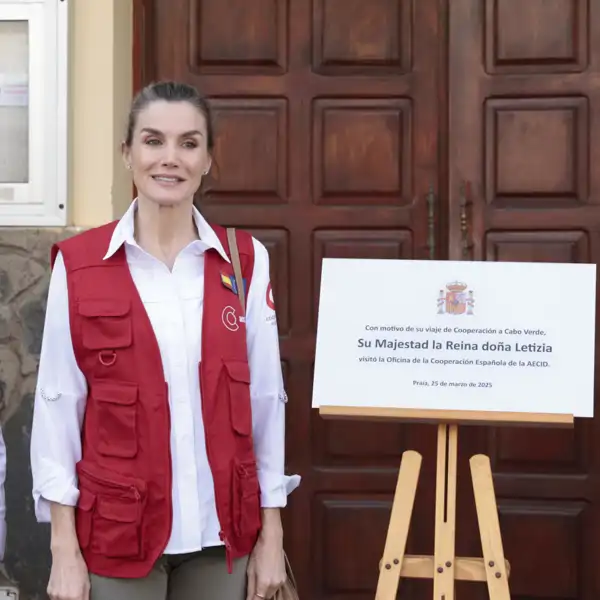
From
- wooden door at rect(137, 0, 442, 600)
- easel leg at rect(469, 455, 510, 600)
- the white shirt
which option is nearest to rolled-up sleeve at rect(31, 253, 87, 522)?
the white shirt

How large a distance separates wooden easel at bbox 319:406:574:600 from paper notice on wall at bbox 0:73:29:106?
1.72m

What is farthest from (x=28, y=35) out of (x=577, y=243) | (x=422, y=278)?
(x=577, y=243)

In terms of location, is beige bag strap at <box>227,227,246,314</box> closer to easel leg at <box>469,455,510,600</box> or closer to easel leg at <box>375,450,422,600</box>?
easel leg at <box>375,450,422,600</box>

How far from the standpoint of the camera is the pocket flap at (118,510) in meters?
2.31

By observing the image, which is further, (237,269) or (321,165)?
(321,165)

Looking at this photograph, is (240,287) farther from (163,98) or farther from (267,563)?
(267,563)

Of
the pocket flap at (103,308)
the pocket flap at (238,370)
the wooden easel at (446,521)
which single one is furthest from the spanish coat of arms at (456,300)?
the pocket flap at (103,308)

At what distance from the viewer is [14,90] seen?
379 centimetres

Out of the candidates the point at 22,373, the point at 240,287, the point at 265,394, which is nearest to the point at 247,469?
the point at 265,394

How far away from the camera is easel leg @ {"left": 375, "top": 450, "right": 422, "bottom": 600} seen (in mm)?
2869

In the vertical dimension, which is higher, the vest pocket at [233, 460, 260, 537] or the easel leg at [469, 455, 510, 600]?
the vest pocket at [233, 460, 260, 537]

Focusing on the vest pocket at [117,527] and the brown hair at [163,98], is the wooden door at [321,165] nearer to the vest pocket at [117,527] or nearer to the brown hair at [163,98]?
the brown hair at [163,98]

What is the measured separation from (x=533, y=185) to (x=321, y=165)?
811 mm

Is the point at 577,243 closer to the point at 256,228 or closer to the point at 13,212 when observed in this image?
the point at 256,228
